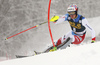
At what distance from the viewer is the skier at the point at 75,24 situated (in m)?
3.16

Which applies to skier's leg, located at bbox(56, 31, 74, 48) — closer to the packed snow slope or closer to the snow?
the snow

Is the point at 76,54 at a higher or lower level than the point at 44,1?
lower

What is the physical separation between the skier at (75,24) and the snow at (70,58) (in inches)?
68.4

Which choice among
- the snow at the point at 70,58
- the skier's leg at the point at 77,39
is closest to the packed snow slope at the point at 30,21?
the skier's leg at the point at 77,39

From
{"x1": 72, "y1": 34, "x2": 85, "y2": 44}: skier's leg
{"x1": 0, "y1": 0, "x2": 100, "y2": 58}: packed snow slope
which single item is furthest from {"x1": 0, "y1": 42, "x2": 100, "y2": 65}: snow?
{"x1": 0, "y1": 0, "x2": 100, "y2": 58}: packed snow slope

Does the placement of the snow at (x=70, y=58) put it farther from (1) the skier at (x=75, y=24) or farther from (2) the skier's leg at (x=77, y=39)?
(2) the skier's leg at (x=77, y=39)

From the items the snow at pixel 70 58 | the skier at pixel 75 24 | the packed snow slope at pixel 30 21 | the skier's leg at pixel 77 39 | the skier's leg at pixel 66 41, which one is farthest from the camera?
the packed snow slope at pixel 30 21

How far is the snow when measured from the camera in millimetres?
1303

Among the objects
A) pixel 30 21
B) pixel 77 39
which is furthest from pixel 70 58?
pixel 30 21

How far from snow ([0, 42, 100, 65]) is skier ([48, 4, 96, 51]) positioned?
1.74m

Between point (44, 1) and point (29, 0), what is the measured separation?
0.96 meters

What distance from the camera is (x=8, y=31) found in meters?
8.93

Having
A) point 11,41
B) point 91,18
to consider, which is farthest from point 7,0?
A: point 91,18

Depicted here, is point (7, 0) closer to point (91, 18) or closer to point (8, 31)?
point (8, 31)
